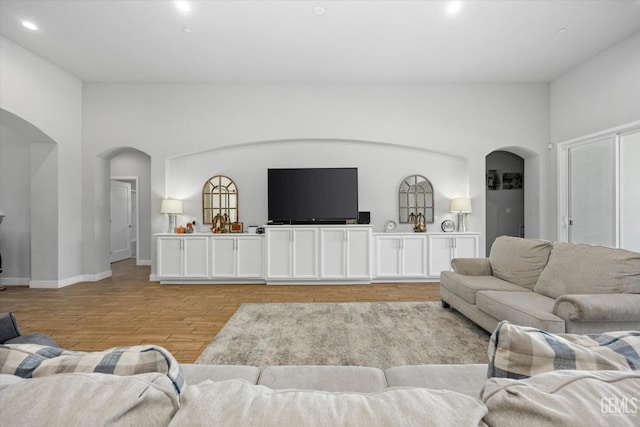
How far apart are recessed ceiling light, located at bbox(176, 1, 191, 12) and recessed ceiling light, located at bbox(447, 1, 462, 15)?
281cm

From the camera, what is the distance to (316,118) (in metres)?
5.69

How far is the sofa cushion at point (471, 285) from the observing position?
3.18 metres

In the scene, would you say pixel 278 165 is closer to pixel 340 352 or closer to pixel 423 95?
pixel 423 95

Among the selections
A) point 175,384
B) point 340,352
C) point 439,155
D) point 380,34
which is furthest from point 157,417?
point 439,155

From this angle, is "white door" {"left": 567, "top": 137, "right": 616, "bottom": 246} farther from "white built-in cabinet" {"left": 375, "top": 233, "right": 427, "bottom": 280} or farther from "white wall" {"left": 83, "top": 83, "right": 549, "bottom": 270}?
"white built-in cabinet" {"left": 375, "top": 233, "right": 427, "bottom": 280}

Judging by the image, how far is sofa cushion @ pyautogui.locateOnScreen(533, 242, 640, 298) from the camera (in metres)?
2.36

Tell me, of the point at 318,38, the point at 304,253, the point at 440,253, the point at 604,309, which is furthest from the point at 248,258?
the point at 604,309

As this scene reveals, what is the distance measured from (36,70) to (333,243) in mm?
5046

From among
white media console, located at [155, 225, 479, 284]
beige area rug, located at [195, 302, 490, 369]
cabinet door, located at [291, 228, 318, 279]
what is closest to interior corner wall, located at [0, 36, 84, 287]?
white media console, located at [155, 225, 479, 284]

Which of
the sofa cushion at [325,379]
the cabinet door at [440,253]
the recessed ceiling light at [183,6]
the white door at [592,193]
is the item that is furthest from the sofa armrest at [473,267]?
the recessed ceiling light at [183,6]

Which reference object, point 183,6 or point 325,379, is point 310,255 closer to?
point 183,6

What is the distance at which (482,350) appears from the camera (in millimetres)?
2709

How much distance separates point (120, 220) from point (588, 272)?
910 centimetres

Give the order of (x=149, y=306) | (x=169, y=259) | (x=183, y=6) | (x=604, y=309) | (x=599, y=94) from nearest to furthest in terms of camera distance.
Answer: (x=604, y=309) < (x=183, y=6) < (x=149, y=306) < (x=599, y=94) < (x=169, y=259)
